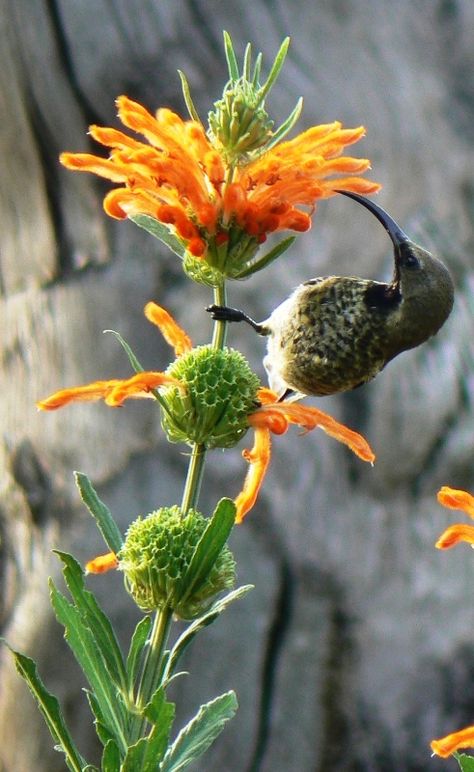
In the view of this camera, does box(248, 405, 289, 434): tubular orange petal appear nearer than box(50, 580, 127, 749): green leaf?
No

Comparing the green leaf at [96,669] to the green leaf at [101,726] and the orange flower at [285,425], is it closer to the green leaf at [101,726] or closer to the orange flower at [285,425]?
the green leaf at [101,726]

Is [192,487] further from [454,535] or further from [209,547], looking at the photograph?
[454,535]

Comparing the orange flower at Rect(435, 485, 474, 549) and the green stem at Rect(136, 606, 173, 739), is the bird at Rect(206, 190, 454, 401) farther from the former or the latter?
the green stem at Rect(136, 606, 173, 739)

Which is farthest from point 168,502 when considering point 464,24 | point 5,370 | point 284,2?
point 464,24

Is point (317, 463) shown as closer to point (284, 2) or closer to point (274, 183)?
point (284, 2)

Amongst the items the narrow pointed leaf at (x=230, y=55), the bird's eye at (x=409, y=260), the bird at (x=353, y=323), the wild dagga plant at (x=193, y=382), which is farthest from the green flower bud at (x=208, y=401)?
the bird's eye at (x=409, y=260)

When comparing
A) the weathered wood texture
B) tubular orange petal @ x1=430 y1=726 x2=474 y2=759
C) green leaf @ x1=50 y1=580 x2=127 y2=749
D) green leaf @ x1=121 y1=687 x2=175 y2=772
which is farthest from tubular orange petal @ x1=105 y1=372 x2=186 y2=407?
the weathered wood texture
